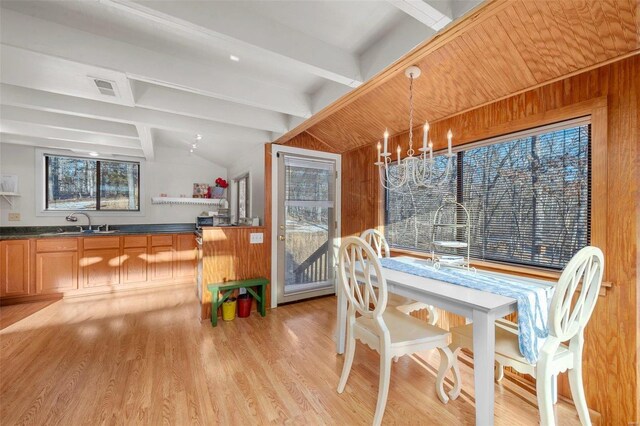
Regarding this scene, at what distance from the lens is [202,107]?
2684 millimetres

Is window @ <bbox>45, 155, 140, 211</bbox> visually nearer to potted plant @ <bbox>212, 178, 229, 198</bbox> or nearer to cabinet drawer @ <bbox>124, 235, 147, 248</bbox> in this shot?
cabinet drawer @ <bbox>124, 235, 147, 248</bbox>

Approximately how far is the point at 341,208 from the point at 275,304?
1663 mm

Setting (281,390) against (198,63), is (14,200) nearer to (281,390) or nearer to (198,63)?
(198,63)

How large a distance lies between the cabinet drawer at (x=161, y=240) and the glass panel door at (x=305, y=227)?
214 centimetres

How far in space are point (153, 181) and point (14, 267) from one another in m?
2.15

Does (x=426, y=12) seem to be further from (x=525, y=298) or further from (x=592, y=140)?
(x=525, y=298)

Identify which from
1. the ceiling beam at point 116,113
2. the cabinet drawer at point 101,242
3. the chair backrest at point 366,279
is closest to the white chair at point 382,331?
the chair backrest at point 366,279

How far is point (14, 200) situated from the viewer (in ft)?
12.9

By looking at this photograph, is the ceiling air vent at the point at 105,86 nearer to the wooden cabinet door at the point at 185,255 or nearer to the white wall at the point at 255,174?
the white wall at the point at 255,174

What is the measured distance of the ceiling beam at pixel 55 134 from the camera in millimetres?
3025

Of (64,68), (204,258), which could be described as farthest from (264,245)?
(64,68)

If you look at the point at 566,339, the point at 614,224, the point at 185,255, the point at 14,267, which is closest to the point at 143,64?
the point at 566,339

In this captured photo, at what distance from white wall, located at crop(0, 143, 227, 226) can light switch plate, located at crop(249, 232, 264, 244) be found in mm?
2487

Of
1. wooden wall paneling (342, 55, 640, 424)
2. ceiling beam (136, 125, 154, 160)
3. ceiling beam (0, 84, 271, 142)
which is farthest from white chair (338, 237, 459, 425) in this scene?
ceiling beam (136, 125, 154, 160)
